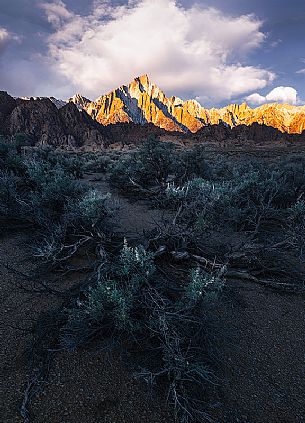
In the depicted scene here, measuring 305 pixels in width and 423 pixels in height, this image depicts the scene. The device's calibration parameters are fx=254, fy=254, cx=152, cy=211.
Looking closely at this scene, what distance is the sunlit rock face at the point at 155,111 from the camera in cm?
14950

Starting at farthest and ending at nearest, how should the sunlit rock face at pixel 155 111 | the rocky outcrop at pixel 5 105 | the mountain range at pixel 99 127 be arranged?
1. the sunlit rock face at pixel 155 111
2. the mountain range at pixel 99 127
3. the rocky outcrop at pixel 5 105

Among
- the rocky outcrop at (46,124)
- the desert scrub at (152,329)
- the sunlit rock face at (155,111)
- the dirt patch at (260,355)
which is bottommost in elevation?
the dirt patch at (260,355)

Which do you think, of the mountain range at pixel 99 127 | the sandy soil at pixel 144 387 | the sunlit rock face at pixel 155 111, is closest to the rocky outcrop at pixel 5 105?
the mountain range at pixel 99 127

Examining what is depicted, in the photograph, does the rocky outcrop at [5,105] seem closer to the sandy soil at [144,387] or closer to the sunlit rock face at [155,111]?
the sunlit rock face at [155,111]

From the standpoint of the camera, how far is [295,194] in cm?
988

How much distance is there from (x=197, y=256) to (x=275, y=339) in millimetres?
2035

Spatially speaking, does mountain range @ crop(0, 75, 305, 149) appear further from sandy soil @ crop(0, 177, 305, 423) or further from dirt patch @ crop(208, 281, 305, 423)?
sandy soil @ crop(0, 177, 305, 423)

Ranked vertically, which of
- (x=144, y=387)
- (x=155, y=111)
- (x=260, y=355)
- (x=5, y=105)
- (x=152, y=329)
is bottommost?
(x=260, y=355)

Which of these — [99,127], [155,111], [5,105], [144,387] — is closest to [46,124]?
[5,105]

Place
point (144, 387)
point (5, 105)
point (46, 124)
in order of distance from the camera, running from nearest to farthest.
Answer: point (144, 387)
point (5, 105)
point (46, 124)

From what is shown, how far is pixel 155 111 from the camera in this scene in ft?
566

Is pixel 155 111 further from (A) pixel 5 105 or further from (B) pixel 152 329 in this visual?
(B) pixel 152 329

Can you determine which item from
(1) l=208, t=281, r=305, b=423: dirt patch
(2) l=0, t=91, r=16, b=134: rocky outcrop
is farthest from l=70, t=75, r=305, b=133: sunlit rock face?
(1) l=208, t=281, r=305, b=423: dirt patch

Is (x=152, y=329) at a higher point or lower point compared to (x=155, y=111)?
lower
